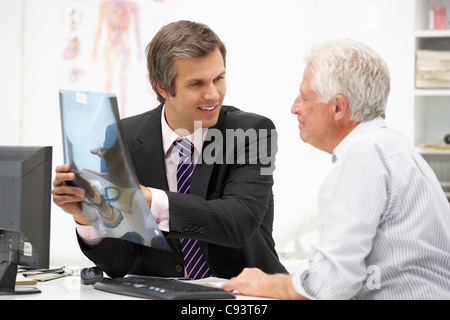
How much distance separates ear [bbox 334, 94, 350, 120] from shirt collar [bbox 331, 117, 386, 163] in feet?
0.15

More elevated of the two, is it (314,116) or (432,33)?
(432,33)

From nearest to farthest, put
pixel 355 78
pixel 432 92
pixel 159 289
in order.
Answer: pixel 355 78 → pixel 159 289 → pixel 432 92

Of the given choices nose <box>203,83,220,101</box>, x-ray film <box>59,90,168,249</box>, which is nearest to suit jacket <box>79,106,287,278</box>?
nose <box>203,83,220,101</box>

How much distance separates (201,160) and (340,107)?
0.65 metres

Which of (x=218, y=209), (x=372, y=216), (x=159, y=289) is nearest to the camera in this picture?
(x=372, y=216)

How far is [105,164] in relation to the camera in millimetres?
1672

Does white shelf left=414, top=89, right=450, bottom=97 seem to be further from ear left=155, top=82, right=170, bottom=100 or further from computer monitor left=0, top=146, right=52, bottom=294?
computer monitor left=0, top=146, right=52, bottom=294

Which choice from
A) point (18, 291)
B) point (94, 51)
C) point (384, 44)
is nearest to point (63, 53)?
point (94, 51)

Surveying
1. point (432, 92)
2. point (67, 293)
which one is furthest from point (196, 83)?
point (432, 92)

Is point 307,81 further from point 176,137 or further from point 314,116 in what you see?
point 176,137

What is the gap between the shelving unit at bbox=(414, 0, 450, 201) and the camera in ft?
13.2

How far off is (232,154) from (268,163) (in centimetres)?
13

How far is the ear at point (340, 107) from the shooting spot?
1563 mm

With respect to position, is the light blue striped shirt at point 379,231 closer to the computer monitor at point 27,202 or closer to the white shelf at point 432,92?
the computer monitor at point 27,202
